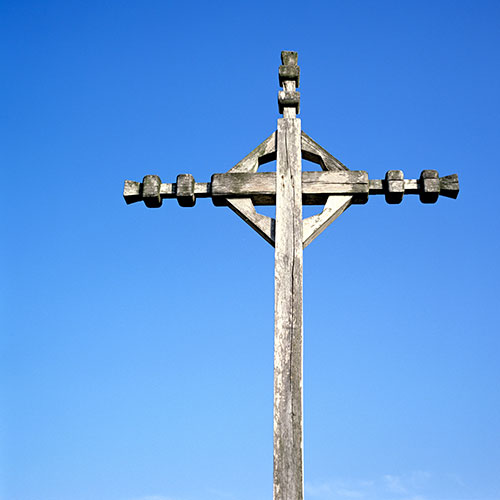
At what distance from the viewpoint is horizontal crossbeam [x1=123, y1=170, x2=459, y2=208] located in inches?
209

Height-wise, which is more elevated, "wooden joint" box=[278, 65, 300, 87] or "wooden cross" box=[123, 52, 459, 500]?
"wooden joint" box=[278, 65, 300, 87]

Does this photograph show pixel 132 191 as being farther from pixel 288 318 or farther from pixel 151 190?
pixel 288 318

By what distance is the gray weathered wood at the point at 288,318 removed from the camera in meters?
4.45

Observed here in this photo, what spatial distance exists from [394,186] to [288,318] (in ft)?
4.61

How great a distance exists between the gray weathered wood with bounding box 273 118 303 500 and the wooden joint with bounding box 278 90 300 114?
0.13 meters

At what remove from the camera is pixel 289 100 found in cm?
554

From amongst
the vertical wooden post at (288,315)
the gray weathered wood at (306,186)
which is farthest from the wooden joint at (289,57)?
the gray weathered wood at (306,186)

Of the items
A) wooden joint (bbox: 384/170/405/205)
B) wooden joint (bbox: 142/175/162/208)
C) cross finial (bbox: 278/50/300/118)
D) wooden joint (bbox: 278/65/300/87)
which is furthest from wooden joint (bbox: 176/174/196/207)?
wooden joint (bbox: 384/170/405/205)

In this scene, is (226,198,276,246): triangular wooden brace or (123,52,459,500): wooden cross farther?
(226,198,276,246): triangular wooden brace

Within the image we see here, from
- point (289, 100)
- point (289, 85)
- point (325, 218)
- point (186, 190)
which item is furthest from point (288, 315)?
point (289, 85)

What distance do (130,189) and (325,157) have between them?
62.0 inches

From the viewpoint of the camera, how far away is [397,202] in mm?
5449

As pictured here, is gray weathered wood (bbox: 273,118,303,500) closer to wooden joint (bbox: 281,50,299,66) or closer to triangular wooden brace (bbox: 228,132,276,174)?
triangular wooden brace (bbox: 228,132,276,174)

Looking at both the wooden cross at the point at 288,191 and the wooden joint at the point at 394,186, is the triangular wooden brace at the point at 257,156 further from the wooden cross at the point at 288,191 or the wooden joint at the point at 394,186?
the wooden joint at the point at 394,186
